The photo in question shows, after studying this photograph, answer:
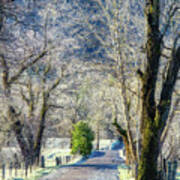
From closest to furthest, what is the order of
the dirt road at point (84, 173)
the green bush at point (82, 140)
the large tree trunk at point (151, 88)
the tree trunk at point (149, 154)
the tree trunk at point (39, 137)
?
the large tree trunk at point (151, 88), the tree trunk at point (149, 154), the dirt road at point (84, 173), the tree trunk at point (39, 137), the green bush at point (82, 140)

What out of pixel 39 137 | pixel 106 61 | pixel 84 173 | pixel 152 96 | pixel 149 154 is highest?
pixel 106 61

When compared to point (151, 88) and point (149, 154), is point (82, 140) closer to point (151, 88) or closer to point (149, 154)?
point (149, 154)

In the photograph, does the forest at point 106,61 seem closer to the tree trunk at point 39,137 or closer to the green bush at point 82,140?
the tree trunk at point 39,137

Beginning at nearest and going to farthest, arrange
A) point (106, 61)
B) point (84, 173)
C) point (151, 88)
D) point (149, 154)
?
point (151, 88), point (149, 154), point (106, 61), point (84, 173)

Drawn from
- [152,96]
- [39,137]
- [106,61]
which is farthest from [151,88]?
[39,137]

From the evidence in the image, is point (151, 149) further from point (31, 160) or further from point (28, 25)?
point (31, 160)

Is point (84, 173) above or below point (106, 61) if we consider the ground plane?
below

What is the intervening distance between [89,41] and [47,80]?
1061cm

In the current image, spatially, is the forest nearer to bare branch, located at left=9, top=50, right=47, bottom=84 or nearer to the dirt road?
bare branch, located at left=9, top=50, right=47, bottom=84

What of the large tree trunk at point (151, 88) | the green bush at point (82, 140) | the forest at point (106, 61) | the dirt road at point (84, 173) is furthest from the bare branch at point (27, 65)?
the green bush at point (82, 140)

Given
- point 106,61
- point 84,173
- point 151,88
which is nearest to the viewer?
point 151,88

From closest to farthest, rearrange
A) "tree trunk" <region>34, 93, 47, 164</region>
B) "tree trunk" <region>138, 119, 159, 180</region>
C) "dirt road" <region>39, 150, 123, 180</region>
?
"tree trunk" <region>138, 119, 159, 180</region> < "dirt road" <region>39, 150, 123, 180</region> < "tree trunk" <region>34, 93, 47, 164</region>

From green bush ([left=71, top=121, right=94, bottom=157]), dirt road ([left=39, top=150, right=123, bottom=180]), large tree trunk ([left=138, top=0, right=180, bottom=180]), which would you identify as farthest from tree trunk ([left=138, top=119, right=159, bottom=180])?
green bush ([left=71, top=121, right=94, bottom=157])

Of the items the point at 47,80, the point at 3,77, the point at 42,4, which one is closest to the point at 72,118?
the point at 47,80
